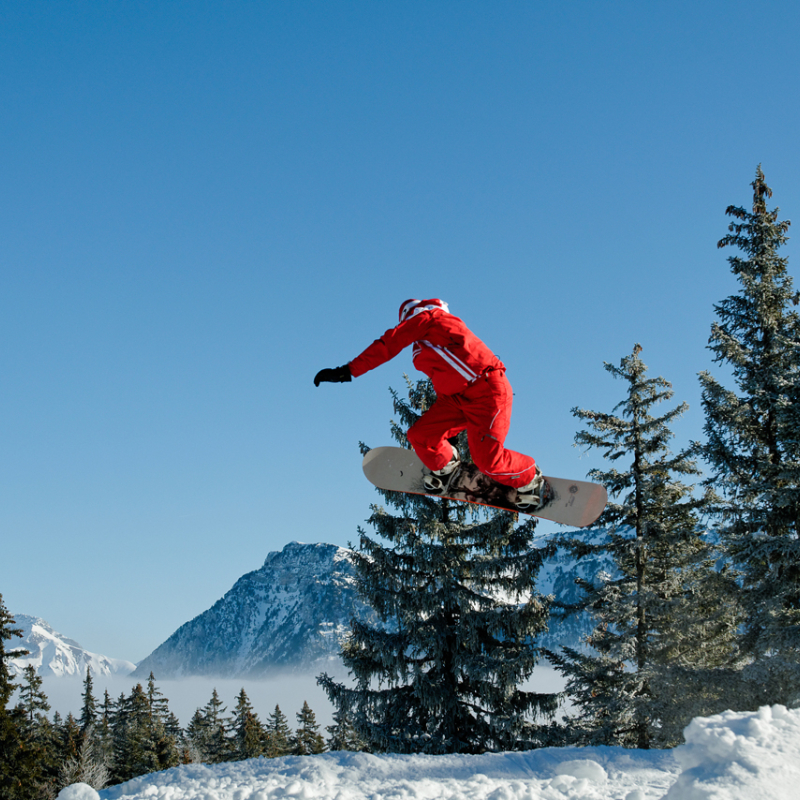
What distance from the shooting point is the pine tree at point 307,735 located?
37000mm

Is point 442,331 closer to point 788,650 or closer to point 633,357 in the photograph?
point 788,650

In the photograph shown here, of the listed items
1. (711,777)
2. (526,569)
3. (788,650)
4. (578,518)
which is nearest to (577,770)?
(711,777)

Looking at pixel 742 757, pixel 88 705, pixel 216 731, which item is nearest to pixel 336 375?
pixel 742 757

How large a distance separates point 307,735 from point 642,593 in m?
31.9

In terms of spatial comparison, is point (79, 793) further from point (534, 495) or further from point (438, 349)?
point (534, 495)

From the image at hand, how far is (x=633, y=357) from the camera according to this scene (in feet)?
46.1

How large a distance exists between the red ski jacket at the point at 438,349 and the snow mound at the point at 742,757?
3102 millimetres

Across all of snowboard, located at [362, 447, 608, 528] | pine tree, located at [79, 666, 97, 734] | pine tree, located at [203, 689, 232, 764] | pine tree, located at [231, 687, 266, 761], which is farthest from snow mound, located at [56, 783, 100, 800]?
pine tree, located at [79, 666, 97, 734]

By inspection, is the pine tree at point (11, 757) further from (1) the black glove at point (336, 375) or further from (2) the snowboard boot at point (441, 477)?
(1) the black glove at point (336, 375)

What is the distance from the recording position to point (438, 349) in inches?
226

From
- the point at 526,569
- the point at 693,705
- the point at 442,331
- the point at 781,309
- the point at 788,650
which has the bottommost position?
the point at 693,705

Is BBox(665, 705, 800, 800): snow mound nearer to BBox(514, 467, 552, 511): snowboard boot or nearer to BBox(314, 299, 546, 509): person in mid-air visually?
BBox(314, 299, 546, 509): person in mid-air

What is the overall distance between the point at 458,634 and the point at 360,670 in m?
2.04

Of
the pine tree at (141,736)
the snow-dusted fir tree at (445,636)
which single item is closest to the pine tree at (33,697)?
the pine tree at (141,736)
